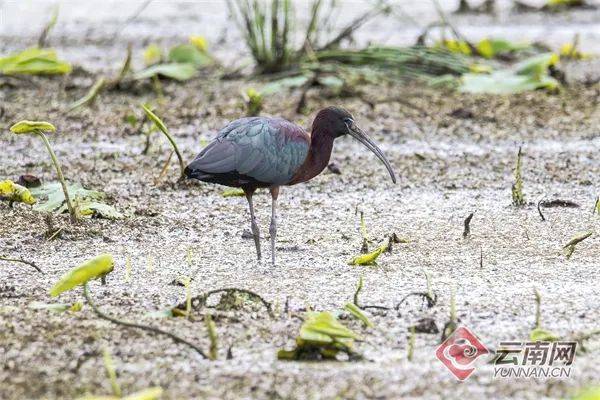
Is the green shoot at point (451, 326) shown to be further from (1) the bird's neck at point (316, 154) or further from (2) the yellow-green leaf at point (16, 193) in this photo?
(2) the yellow-green leaf at point (16, 193)

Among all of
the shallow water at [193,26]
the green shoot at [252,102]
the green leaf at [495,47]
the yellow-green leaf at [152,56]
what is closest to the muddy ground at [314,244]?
the green shoot at [252,102]

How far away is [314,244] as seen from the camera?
5711 mm

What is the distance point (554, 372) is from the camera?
394 cm

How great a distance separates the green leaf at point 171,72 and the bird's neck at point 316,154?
3308 millimetres

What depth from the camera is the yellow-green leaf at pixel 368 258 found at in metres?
5.17

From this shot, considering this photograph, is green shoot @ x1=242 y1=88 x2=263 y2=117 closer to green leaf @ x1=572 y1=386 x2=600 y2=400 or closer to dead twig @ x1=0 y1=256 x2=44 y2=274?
dead twig @ x1=0 y1=256 x2=44 y2=274

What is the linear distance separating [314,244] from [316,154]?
410mm

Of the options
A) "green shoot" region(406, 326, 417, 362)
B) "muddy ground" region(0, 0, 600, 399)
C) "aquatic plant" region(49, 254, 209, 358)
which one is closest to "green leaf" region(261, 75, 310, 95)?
"muddy ground" region(0, 0, 600, 399)

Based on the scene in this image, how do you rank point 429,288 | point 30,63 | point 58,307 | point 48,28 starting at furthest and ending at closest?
point 48,28 → point 30,63 → point 429,288 → point 58,307

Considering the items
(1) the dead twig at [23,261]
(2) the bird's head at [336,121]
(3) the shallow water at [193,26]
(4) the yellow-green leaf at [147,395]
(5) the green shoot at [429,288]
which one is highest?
(2) the bird's head at [336,121]

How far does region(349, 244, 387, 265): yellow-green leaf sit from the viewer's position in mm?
5168

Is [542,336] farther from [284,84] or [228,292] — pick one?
[284,84]

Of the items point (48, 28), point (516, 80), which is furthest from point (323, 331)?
point (48, 28)

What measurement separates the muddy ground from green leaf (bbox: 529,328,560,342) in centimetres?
11
